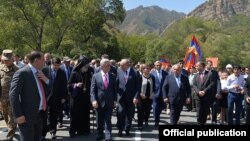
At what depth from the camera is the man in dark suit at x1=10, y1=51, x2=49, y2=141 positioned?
7.25 m

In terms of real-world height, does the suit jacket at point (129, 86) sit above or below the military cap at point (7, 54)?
below

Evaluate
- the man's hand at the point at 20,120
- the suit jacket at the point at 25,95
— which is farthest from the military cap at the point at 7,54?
the man's hand at the point at 20,120

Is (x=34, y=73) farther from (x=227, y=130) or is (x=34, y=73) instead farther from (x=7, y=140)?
(x=7, y=140)

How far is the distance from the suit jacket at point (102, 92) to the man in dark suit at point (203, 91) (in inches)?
116

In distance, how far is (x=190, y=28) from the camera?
129 metres

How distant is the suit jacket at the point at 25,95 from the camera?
7.25 m

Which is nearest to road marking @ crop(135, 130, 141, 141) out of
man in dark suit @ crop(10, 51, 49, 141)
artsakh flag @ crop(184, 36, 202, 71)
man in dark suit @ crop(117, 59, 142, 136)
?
man in dark suit @ crop(117, 59, 142, 136)

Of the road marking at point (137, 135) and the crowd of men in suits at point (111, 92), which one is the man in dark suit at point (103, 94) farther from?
the road marking at point (137, 135)

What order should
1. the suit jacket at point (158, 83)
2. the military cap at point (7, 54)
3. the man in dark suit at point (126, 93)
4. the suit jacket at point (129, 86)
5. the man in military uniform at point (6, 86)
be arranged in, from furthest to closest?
the suit jacket at point (158, 83), the suit jacket at point (129, 86), the man in dark suit at point (126, 93), the man in military uniform at point (6, 86), the military cap at point (7, 54)

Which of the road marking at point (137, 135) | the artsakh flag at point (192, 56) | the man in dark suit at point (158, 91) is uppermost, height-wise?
the artsakh flag at point (192, 56)

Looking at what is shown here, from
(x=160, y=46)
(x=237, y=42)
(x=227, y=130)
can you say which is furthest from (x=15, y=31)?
(x=237, y=42)

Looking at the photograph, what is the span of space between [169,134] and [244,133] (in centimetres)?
94

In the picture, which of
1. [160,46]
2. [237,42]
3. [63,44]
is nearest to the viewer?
[63,44]

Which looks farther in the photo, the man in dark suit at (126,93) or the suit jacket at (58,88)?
the man in dark suit at (126,93)
